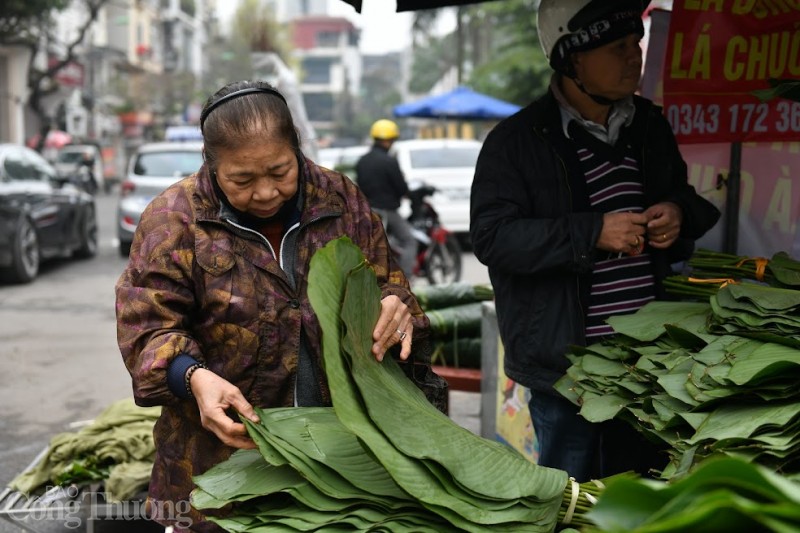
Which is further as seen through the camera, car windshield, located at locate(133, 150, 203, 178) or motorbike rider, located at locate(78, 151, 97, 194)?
motorbike rider, located at locate(78, 151, 97, 194)

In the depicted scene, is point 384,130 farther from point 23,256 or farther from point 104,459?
point 104,459

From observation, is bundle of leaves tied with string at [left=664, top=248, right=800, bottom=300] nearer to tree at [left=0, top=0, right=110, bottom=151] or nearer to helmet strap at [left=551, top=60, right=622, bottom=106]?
helmet strap at [left=551, top=60, right=622, bottom=106]

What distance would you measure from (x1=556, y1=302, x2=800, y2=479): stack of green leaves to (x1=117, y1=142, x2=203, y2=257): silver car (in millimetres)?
12817

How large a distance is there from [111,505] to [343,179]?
2056 mm

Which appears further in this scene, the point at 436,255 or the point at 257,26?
the point at 257,26

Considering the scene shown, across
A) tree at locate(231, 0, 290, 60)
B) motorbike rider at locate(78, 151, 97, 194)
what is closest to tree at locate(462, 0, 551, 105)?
motorbike rider at locate(78, 151, 97, 194)

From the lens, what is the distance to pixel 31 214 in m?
12.2

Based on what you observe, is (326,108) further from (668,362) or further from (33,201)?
(668,362)

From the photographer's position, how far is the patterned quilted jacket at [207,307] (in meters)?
2.15

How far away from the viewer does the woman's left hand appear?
1967 millimetres

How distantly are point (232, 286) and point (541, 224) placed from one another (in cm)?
94

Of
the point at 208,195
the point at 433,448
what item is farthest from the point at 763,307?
the point at 208,195

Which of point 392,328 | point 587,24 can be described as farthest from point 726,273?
point 392,328

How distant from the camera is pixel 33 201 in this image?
40.7ft
